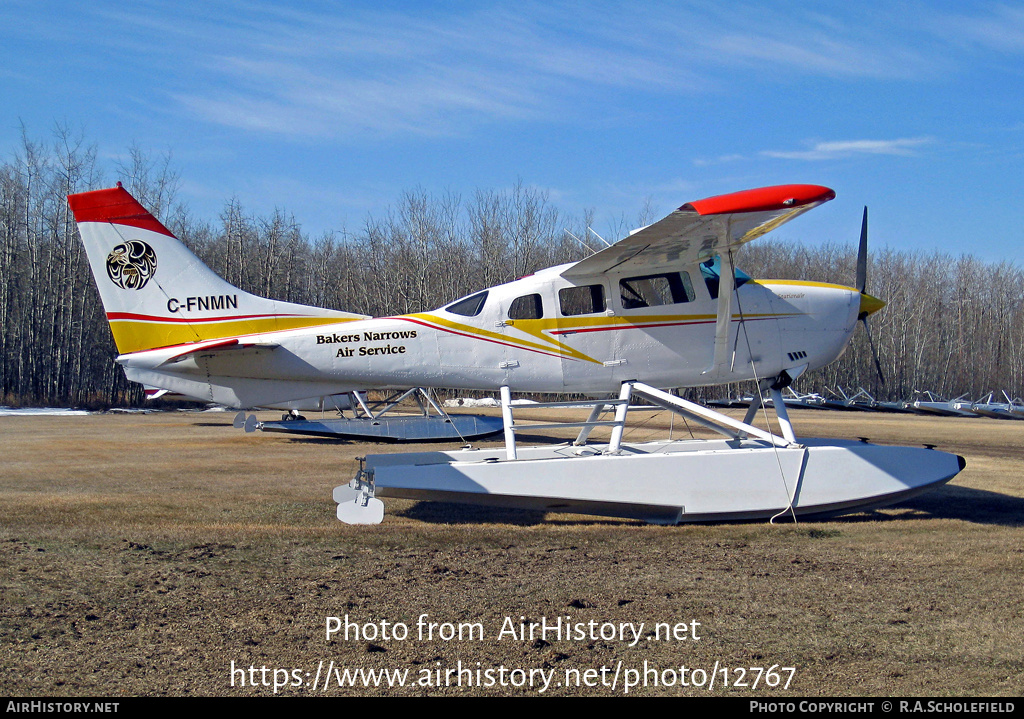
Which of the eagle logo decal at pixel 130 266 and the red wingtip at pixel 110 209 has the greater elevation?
the red wingtip at pixel 110 209

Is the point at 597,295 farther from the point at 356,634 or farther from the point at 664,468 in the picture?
the point at 356,634

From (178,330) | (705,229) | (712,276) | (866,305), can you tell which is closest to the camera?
(705,229)

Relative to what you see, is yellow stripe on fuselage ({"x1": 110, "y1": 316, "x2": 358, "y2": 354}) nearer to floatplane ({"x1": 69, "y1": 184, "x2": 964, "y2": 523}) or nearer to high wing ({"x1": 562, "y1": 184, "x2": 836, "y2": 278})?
floatplane ({"x1": 69, "y1": 184, "x2": 964, "y2": 523})

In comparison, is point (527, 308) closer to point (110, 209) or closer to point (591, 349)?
point (591, 349)

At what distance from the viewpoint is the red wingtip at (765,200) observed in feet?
23.9

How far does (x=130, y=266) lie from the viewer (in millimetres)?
9422

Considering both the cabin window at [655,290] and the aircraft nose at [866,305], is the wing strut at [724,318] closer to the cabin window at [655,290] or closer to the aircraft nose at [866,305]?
the cabin window at [655,290]

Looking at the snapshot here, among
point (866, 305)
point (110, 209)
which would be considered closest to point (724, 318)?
point (866, 305)

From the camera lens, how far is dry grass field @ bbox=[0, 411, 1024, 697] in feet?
12.7

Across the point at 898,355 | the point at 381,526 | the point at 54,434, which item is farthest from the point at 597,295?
the point at 898,355

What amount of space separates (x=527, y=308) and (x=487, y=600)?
4.58m

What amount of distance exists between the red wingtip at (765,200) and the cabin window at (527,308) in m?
2.31

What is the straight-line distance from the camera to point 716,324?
9.15 meters

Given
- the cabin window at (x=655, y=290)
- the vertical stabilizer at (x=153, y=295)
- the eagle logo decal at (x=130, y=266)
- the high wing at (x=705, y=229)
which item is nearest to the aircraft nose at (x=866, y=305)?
the high wing at (x=705, y=229)
